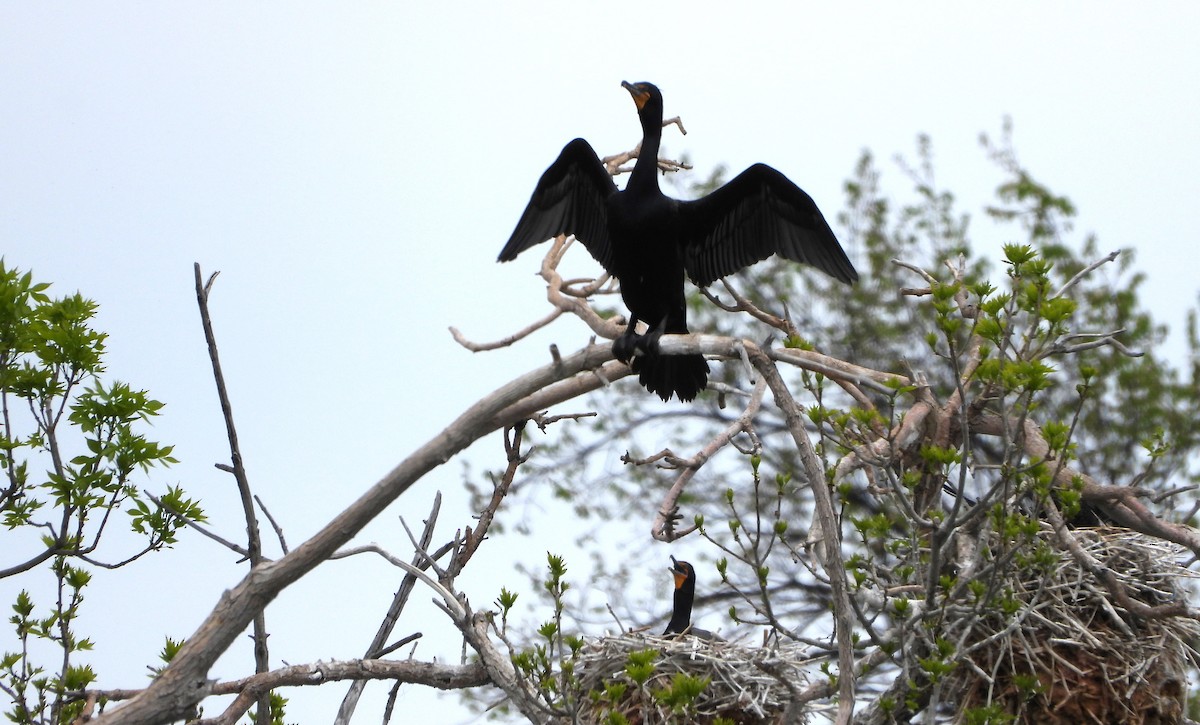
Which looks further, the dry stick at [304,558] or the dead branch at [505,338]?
the dead branch at [505,338]

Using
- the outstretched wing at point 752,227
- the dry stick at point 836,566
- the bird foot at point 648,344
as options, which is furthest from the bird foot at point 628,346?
the dry stick at point 836,566

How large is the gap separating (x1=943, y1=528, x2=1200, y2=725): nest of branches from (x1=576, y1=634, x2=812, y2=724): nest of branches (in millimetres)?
710

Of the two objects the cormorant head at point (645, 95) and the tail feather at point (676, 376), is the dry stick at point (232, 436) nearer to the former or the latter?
the tail feather at point (676, 376)

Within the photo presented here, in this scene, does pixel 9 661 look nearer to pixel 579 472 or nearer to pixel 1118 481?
pixel 579 472

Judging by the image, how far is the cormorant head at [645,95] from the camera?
5.82 meters

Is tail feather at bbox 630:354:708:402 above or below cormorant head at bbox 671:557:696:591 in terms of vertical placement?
above

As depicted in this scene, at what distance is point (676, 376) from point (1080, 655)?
196 centimetres

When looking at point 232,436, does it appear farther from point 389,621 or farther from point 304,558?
point 389,621

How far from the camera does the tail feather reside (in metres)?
5.23

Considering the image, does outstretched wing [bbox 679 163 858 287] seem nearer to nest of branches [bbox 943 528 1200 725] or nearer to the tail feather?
the tail feather

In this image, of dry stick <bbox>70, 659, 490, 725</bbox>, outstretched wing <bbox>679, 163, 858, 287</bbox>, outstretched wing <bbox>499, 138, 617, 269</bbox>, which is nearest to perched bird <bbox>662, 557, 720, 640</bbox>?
dry stick <bbox>70, 659, 490, 725</bbox>

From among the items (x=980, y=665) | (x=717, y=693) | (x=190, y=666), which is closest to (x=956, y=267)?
(x=980, y=665)

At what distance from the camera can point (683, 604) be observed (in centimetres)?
591

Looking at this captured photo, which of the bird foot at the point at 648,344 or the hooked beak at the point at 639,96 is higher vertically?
the hooked beak at the point at 639,96
